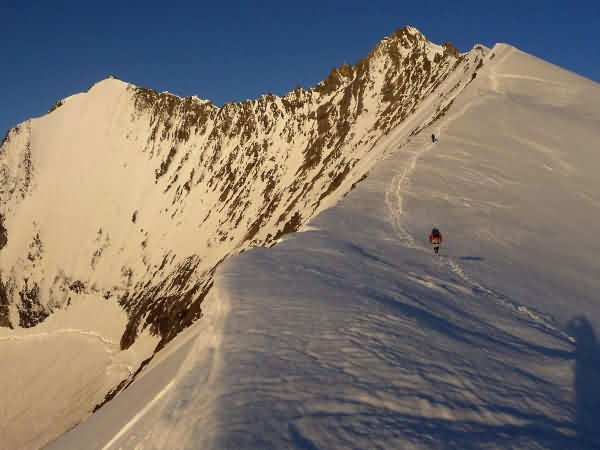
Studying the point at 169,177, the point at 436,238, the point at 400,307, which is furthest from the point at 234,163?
the point at 400,307

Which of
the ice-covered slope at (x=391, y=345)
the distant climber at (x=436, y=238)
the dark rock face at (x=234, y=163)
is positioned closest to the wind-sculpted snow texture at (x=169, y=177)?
the dark rock face at (x=234, y=163)

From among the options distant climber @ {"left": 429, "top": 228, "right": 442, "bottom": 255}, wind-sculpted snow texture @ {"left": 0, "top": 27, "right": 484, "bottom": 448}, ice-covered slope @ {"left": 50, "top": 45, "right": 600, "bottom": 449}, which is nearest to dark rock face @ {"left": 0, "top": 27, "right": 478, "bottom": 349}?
wind-sculpted snow texture @ {"left": 0, "top": 27, "right": 484, "bottom": 448}

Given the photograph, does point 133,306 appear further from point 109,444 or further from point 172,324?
point 109,444

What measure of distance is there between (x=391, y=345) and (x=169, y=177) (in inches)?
4703

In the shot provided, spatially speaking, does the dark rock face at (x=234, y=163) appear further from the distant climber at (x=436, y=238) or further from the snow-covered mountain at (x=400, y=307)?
the distant climber at (x=436, y=238)

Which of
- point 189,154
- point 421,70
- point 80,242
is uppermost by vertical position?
point 421,70

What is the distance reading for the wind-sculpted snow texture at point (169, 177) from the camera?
6969 centimetres

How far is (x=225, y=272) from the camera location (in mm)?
10914

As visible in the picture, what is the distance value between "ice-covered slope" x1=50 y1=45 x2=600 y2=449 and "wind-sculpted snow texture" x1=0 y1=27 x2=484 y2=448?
3494 cm

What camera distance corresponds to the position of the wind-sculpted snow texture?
229ft

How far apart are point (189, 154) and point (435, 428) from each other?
397 feet

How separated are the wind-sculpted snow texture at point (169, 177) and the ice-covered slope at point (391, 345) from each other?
34.9 m

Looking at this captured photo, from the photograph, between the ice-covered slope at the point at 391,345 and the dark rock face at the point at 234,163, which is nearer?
the ice-covered slope at the point at 391,345

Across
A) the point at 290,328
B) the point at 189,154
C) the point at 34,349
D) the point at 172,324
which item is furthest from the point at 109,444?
the point at 189,154
